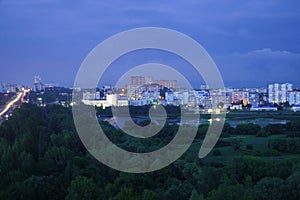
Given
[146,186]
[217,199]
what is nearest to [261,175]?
[146,186]

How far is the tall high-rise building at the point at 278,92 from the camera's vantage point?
3424cm

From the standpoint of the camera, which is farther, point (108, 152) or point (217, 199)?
point (108, 152)

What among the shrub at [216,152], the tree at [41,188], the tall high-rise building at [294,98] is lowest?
the tree at [41,188]

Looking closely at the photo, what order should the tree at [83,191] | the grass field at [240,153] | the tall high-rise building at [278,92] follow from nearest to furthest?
the tree at [83,191]
the grass field at [240,153]
the tall high-rise building at [278,92]

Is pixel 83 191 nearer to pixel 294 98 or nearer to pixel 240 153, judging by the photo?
pixel 240 153

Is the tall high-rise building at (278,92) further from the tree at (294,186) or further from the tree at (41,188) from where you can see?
the tree at (41,188)

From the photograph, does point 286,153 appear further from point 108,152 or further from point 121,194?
point 121,194

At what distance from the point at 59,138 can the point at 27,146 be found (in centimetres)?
113

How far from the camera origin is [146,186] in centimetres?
521

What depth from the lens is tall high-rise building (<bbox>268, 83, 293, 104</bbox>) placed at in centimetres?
3424

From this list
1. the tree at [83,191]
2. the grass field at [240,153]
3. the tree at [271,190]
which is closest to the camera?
the tree at [83,191]

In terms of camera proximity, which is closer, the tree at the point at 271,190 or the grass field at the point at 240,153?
the tree at the point at 271,190

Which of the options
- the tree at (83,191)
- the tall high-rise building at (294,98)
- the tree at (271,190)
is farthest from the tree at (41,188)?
the tall high-rise building at (294,98)

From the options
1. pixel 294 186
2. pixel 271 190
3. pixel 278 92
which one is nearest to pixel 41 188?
pixel 271 190
